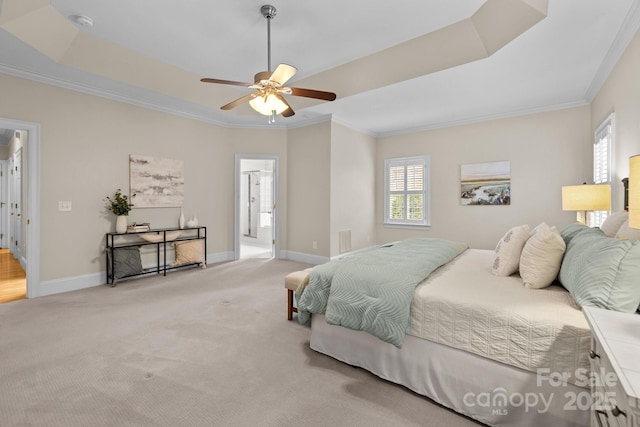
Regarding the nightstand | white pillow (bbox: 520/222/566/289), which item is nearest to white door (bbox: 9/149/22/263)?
white pillow (bbox: 520/222/566/289)

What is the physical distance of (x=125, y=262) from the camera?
4.28 m

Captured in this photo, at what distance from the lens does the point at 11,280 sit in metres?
4.50

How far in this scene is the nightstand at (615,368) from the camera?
84 cm

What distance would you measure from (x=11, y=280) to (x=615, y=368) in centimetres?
662

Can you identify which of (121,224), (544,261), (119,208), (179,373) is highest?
(119,208)

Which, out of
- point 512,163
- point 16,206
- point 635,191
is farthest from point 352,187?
point 16,206

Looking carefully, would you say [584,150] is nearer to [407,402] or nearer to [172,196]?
[407,402]

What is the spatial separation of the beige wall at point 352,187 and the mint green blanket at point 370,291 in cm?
→ 315

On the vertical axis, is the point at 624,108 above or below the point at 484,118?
below

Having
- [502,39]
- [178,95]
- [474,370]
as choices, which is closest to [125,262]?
[178,95]

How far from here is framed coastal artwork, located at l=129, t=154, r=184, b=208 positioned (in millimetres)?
4652

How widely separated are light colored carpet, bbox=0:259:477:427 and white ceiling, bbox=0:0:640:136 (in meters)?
2.94

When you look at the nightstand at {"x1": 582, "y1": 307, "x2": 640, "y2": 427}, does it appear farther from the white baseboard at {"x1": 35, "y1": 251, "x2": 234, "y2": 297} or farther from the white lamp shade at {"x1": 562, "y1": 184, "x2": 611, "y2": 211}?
the white baseboard at {"x1": 35, "y1": 251, "x2": 234, "y2": 297}

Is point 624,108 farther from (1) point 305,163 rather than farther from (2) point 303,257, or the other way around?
(2) point 303,257
